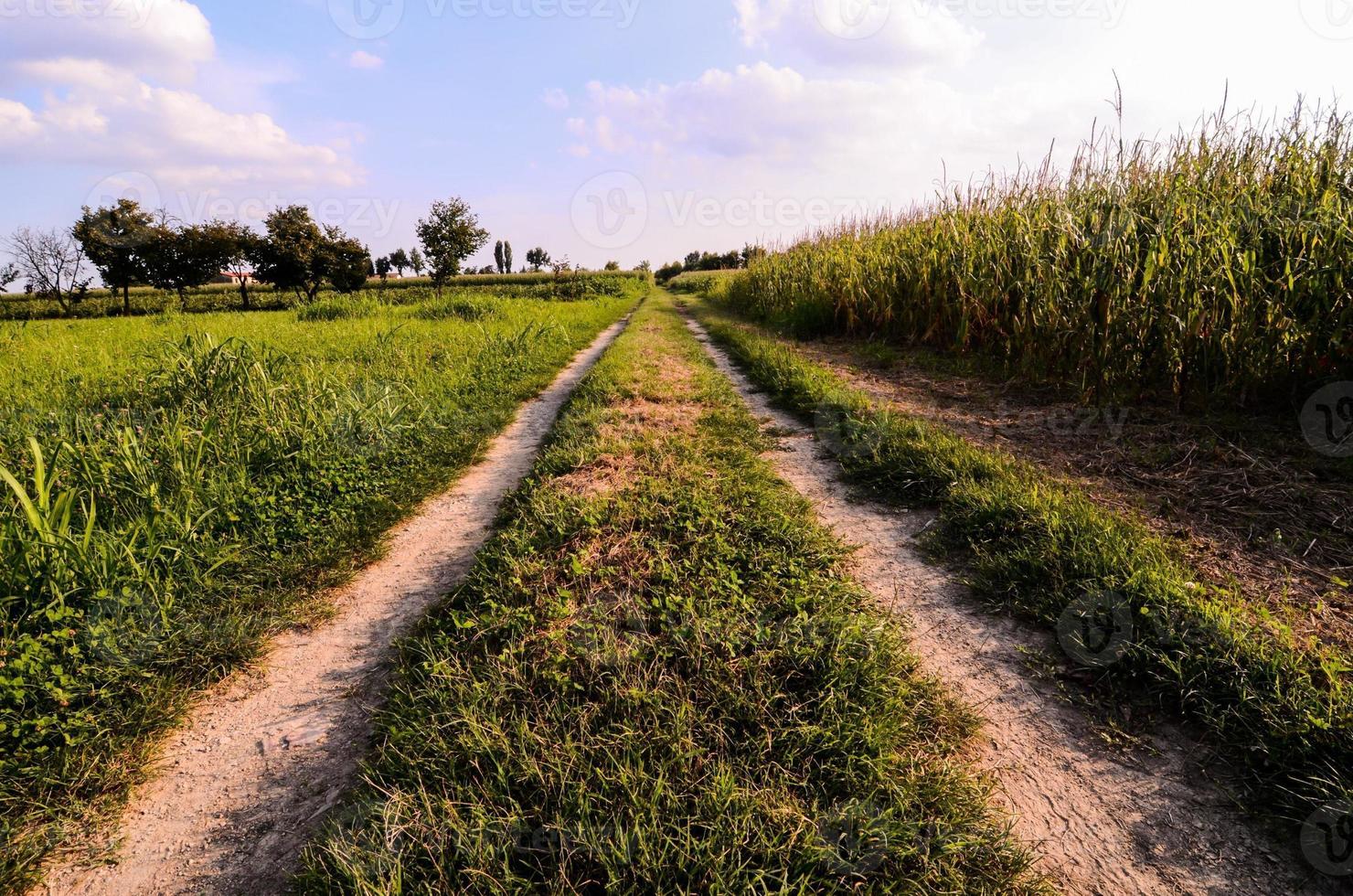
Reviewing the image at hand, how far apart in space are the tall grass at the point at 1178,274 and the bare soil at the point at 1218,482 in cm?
40

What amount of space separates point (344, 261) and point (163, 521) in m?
47.1

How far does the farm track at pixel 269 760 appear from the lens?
4.97 ft

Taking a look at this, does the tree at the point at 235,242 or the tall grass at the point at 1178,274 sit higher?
the tree at the point at 235,242

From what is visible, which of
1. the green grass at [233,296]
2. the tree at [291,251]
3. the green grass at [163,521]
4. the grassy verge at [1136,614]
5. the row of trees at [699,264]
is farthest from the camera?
the row of trees at [699,264]

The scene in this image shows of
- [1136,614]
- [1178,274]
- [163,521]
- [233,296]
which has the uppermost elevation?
[233,296]

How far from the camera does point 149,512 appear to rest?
2.89 metres

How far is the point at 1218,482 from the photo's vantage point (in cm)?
332

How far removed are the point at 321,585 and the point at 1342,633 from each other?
14.9 feet

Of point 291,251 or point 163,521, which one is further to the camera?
point 291,251

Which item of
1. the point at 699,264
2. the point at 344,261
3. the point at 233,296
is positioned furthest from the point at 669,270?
the point at 233,296

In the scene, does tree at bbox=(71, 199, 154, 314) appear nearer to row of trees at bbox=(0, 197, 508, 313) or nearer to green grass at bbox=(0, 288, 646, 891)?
row of trees at bbox=(0, 197, 508, 313)

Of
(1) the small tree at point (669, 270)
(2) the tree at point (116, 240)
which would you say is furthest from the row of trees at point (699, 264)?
(2) the tree at point (116, 240)

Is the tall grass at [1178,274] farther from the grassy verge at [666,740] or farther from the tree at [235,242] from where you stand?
the tree at [235,242]

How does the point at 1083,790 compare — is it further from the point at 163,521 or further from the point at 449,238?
the point at 449,238
